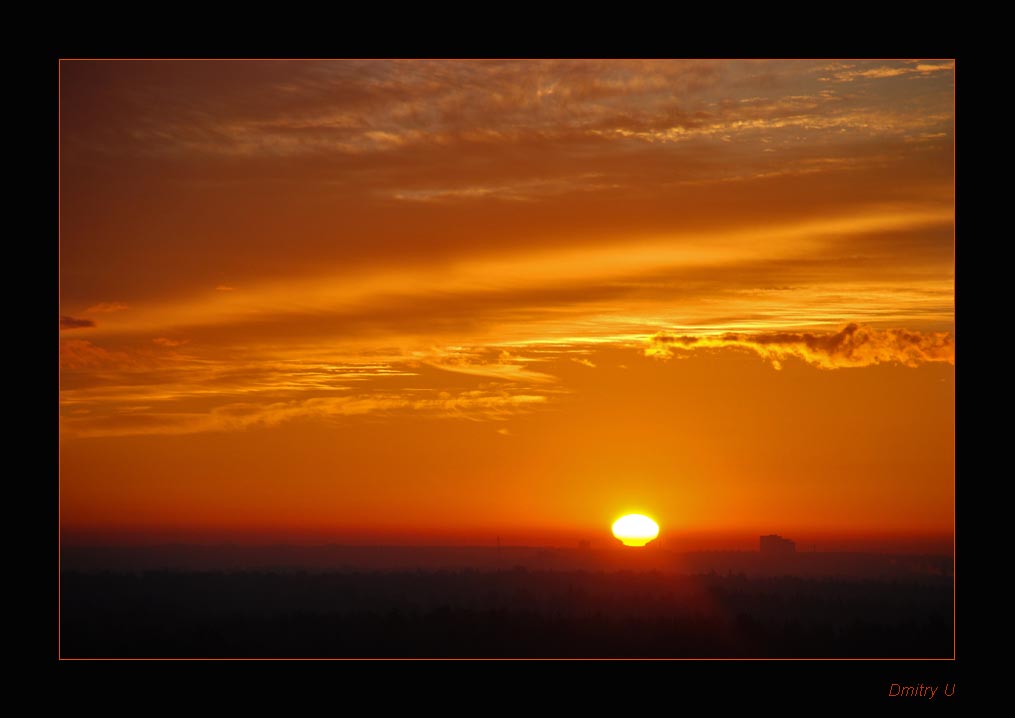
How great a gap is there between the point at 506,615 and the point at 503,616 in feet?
0.20

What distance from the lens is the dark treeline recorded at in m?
18.4

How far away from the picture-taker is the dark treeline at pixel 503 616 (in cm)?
1839

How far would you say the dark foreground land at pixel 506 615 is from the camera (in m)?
18.4

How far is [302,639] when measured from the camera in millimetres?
19297

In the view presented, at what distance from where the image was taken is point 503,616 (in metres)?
19.2

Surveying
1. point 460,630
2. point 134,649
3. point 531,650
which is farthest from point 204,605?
point 531,650

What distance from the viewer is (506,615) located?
63.0 ft

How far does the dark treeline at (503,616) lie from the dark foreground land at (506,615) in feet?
0.09

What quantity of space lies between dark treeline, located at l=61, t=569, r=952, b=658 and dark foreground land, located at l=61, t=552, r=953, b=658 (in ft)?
0.09

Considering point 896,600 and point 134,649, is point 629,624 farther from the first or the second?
point 134,649

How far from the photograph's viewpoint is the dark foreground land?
60.3ft

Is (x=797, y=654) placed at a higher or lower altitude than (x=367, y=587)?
lower
